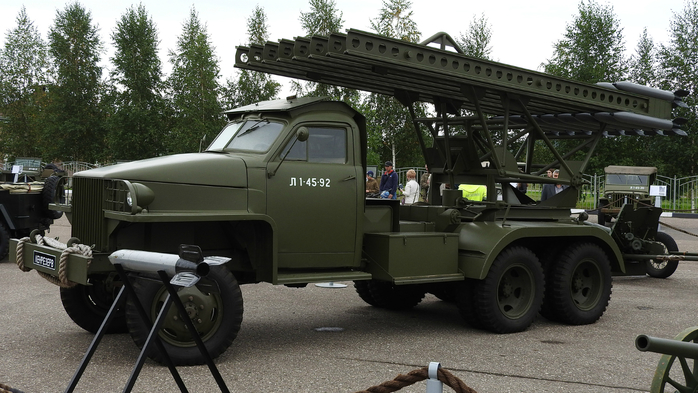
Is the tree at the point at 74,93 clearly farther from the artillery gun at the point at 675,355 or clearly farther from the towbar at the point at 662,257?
the artillery gun at the point at 675,355

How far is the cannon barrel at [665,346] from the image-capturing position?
8.69 feet

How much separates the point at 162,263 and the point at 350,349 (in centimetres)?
365

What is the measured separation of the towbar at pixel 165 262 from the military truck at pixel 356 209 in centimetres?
196

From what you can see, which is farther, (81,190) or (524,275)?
(524,275)

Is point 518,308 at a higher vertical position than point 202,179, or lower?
lower

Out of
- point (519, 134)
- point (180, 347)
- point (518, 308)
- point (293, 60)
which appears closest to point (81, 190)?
point (180, 347)

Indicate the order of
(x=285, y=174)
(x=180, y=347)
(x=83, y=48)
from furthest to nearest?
(x=83, y=48)
(x=285, y=174)
(x=180, y=347)

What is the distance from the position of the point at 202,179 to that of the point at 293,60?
1604mm

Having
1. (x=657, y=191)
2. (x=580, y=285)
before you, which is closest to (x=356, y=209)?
(x=580, y=285)

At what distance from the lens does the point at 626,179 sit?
22953 millimetres

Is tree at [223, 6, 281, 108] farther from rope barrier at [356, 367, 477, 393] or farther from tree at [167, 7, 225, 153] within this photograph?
rope barrier at [356, 367, 477, 393]

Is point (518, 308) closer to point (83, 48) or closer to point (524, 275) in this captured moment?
point (524, 275)

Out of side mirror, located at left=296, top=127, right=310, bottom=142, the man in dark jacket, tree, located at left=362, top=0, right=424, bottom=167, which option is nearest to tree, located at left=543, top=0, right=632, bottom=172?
tree, located at left=362, top=0, right=424, bottom=167

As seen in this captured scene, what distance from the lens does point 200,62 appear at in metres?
42.8
